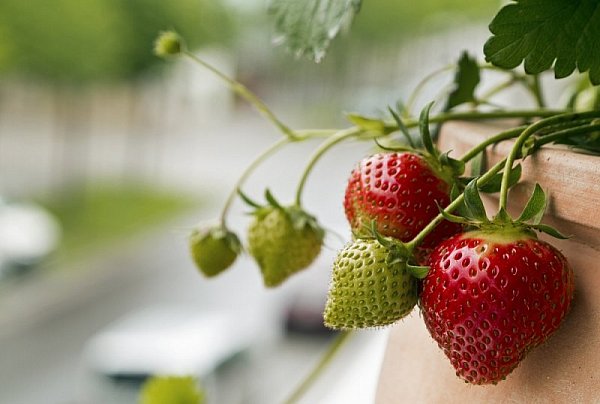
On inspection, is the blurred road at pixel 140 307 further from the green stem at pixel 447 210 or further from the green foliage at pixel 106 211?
the green stem at pixel 447 210

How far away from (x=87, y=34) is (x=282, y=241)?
271 inches

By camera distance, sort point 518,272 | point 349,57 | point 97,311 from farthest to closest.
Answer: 1. point 349,57
2. point 97,311
3. point 518,272

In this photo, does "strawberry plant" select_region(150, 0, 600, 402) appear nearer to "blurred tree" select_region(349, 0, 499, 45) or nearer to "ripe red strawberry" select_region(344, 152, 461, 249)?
"ripe red strawberry" select_region(344, 152, 461, 249)

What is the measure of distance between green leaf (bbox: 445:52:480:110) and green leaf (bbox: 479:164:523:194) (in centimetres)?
13

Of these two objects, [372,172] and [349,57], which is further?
[349,57]

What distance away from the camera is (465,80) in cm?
40

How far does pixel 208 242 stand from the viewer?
1.28 feet

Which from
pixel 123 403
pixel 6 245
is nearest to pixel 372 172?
pixel 123 403

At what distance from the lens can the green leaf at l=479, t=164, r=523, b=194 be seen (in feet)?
0.90

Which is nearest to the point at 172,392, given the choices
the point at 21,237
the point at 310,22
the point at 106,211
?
the point at 310,22

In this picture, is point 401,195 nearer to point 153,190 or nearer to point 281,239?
point 281,239

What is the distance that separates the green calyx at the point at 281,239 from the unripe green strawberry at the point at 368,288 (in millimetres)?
92

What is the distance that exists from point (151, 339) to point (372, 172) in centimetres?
372

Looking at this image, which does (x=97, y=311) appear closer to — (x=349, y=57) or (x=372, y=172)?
(x=372, y=172)
